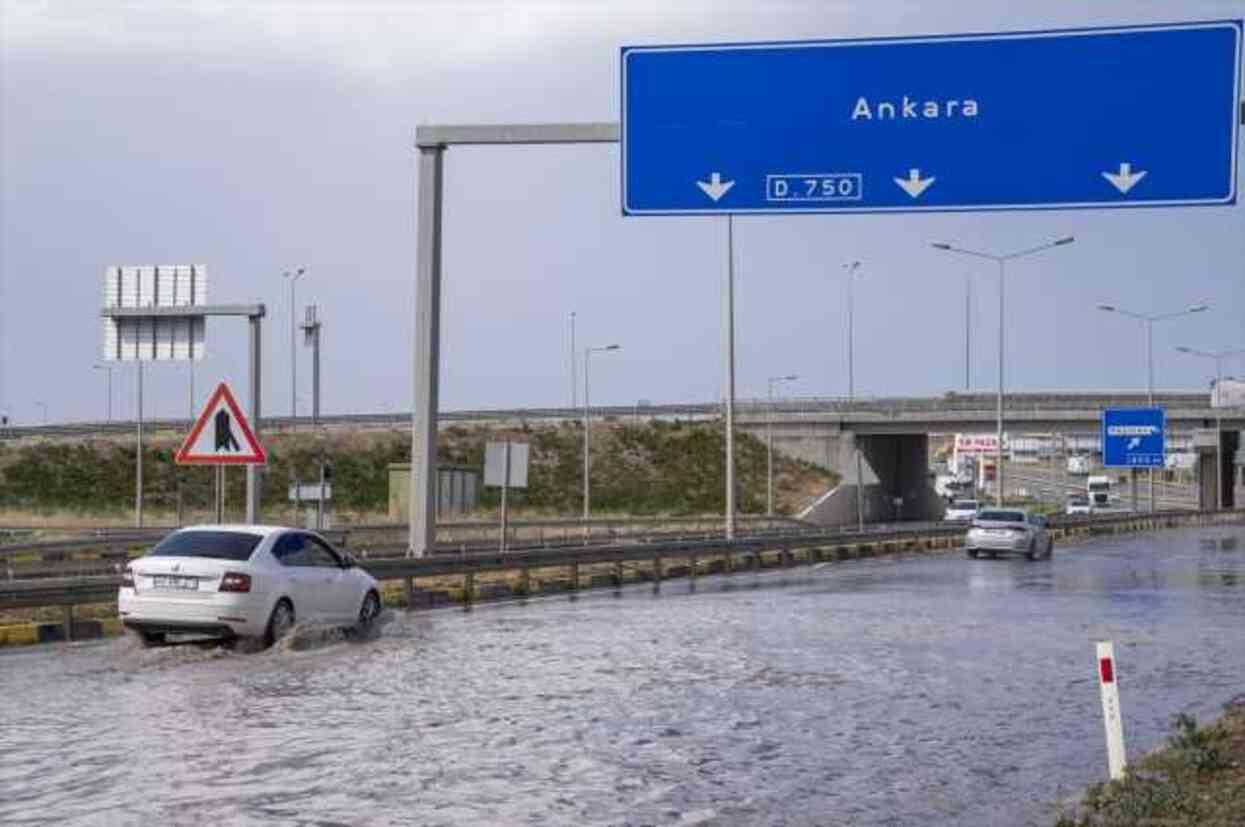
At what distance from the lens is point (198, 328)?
2925 centimetres

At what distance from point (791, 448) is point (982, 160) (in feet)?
268

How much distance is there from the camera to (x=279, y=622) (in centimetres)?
2011

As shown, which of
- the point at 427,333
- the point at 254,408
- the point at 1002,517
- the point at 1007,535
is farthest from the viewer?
the point at 1002,517

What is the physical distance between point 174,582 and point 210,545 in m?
0.70

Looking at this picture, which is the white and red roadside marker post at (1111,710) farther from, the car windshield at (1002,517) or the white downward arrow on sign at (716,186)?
the car windshield at (1002,517)

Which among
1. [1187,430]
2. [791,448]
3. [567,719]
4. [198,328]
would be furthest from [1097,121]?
[1187,430]

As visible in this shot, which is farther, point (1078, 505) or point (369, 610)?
point (1078, 505)

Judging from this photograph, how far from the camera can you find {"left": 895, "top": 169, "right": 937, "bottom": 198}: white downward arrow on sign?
20688mm

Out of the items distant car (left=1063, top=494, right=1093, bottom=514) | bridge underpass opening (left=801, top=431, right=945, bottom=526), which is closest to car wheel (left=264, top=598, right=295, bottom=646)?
bridge underpass opening (left=801, top=431, right=945, bottom=526)

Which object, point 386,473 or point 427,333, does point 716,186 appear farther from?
point 386,473

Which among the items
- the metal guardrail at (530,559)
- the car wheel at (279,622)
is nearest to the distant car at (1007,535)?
the metal guardrail at (530,559)

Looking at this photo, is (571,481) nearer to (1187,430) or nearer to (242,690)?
(1187,430)

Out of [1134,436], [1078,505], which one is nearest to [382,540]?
[1134,436]

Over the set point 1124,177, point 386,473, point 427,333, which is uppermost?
point 1124,177
